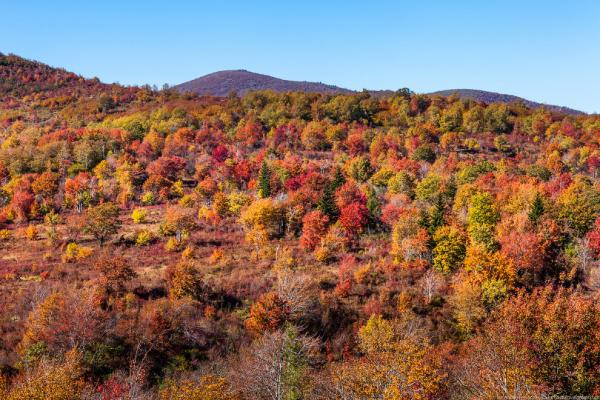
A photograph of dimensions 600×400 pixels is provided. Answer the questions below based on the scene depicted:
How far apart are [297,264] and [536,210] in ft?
113

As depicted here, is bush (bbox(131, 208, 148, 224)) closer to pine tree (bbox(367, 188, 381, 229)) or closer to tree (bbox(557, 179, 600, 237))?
pine tree (bbox(367, 188, 381, 229))

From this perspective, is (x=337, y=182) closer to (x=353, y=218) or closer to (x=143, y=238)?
(x=353, y=218)

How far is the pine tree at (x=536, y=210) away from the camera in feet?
192

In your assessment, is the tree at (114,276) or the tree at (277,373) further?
the tree at (114,276)

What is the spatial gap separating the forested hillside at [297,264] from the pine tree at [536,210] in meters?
0.39

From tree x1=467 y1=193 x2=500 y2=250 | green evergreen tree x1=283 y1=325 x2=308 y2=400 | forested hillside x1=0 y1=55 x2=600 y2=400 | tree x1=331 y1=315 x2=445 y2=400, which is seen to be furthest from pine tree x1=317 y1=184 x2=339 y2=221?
tree x1=331 y1=315 x2=445 y2=400

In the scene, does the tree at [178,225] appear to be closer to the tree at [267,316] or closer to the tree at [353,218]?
the tree at [353,218]

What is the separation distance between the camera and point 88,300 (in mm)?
37438

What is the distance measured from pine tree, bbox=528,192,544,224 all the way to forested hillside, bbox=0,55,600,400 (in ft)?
1.29

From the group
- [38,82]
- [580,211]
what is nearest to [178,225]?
[580,211]

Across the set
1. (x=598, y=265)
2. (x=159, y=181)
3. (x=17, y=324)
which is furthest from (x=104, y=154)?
(x=598, y=265)

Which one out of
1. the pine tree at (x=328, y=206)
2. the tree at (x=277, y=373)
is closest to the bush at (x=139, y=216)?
the pine tree at (x=328, y=206)

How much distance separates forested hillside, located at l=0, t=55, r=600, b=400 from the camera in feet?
95.3

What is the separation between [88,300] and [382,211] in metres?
46.2
